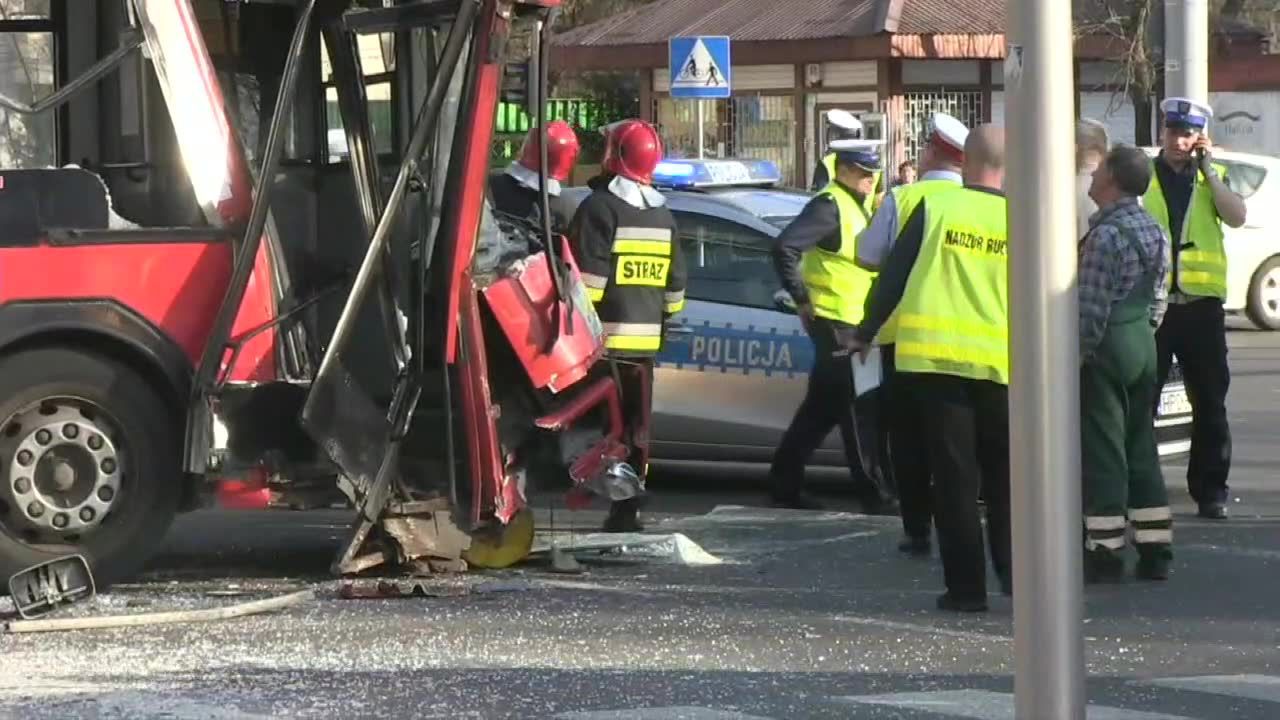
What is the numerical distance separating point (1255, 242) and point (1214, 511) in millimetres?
12231

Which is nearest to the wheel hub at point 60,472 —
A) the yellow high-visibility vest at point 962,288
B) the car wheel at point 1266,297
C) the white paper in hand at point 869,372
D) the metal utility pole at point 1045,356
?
the yellow high-visibility vest at point 962,288

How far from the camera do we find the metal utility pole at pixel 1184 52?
49.5 ft

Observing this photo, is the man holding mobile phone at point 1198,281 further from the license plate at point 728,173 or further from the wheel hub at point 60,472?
the wheel hub at point 60,472

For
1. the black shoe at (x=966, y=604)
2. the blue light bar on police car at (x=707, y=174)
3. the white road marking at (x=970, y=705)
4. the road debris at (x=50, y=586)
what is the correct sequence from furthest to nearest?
the blue light bar on police car at (x=707, y=174) < the black shoe at (x=966, y=604) < the road debris at (x=50, y=586) < the white road marking at (x=970, y=705)

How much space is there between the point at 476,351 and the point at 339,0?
1522 millimetres

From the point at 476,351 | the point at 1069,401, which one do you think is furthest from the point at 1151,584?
the point at 1069,401

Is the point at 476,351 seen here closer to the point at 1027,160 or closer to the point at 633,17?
the point at 1027,160

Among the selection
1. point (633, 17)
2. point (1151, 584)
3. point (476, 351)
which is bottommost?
point (1151, 584)

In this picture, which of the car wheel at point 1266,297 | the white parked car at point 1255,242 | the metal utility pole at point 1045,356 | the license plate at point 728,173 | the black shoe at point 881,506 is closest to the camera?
the metal utility pole at point 1045,356

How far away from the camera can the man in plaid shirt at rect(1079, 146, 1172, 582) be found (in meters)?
9.40

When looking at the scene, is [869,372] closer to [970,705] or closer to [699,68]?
[970,705]

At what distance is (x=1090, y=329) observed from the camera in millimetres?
9297

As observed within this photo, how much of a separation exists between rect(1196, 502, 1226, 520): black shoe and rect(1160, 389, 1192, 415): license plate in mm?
781

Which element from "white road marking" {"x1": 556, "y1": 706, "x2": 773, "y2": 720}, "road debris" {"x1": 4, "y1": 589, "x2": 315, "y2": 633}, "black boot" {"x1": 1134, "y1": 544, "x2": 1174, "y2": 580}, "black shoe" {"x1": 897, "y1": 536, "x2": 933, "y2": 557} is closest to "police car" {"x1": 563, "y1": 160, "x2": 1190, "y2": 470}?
"black shoe" {"x1": 897, "y1": 536, "x2": 933, "y2": 557}
